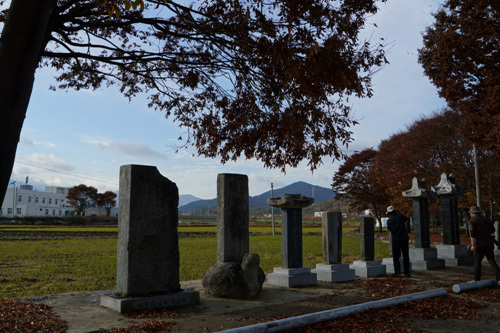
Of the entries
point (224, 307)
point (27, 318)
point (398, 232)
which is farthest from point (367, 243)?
point (27, 318)

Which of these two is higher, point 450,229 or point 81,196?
point 81,196

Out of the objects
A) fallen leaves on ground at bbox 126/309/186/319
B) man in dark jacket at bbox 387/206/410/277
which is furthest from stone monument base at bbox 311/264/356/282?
fallen leaves on ground at bbox 126/309/186/319

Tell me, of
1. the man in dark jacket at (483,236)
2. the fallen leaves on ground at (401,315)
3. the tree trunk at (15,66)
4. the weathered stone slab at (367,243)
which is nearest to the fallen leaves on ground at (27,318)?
the tree trunk at (15,66)

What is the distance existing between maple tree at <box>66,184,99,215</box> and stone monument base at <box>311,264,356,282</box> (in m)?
70.6

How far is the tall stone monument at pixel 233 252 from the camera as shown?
7.90 m

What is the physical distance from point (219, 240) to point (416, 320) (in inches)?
167

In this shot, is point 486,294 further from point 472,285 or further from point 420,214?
point 420,214

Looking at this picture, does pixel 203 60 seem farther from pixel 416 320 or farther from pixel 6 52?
pixel 416 320

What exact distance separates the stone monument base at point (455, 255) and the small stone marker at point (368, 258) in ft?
12.6

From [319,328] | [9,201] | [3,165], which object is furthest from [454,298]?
[9,201]

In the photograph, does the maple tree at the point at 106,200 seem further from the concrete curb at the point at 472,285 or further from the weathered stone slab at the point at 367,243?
the concrete curb at the point at 472,285

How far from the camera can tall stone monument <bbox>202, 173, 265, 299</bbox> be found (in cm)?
790

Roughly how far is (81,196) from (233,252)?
7268 cm

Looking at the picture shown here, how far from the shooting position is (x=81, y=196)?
242 feet
